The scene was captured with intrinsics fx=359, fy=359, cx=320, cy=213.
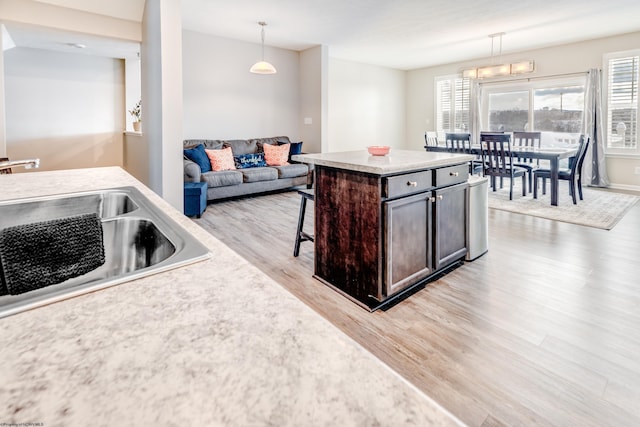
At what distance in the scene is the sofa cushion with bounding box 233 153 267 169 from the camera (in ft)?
20.0

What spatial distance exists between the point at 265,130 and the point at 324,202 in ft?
16.0

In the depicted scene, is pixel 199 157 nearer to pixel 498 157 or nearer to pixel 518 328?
pixel 498 157

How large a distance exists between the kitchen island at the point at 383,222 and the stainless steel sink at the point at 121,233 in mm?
1257

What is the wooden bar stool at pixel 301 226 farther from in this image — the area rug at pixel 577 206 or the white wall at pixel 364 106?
the white wall at pixel 364 106

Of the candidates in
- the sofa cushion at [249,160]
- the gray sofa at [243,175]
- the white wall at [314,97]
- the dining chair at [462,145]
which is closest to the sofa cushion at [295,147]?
the gray sofa at [243,175]

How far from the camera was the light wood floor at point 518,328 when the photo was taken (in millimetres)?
1479

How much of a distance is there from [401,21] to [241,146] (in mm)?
3269

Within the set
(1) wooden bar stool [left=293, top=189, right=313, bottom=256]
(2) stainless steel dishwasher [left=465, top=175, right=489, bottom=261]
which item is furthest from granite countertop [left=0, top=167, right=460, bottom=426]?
(2) stainless steel dishwasher [left=465, top=175, right=489, bottom=261]

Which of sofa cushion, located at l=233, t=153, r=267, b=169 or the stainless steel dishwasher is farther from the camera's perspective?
sofa cushion, located at l=233, t=153, r=267, b=169

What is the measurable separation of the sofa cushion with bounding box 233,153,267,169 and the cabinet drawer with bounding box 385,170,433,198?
4.24 m

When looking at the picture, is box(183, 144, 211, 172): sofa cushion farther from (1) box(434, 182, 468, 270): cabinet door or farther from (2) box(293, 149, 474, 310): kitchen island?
(1) box(434, 182, 468, 270): cabinet door

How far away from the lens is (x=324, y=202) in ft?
8.22

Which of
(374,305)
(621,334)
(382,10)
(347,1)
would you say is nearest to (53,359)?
(374,305)

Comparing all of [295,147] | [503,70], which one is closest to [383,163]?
[503,70]
